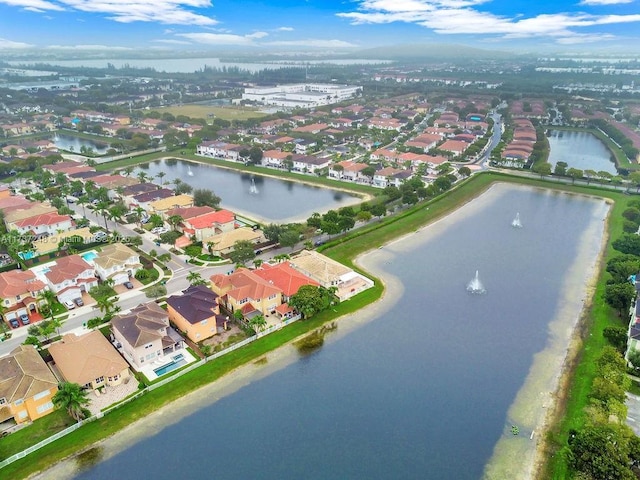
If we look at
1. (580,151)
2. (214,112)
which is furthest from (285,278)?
(214,112)

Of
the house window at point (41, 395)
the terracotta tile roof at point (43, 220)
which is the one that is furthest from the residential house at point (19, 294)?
the terracotta tile roof at point (43, 220)

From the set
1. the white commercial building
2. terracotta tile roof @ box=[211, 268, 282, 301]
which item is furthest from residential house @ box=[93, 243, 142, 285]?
the white commercial building

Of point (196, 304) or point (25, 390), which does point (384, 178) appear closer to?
point (196, 304)

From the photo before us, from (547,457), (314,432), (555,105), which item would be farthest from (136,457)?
(555,105)

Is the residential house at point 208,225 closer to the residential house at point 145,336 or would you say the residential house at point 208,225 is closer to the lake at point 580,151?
the residential house at point 145,336

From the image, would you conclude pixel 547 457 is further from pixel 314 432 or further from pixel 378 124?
pixel 378 124

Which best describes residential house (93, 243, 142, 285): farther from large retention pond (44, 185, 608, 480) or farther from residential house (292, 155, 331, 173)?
residential house (292, 155, 331, 173)
